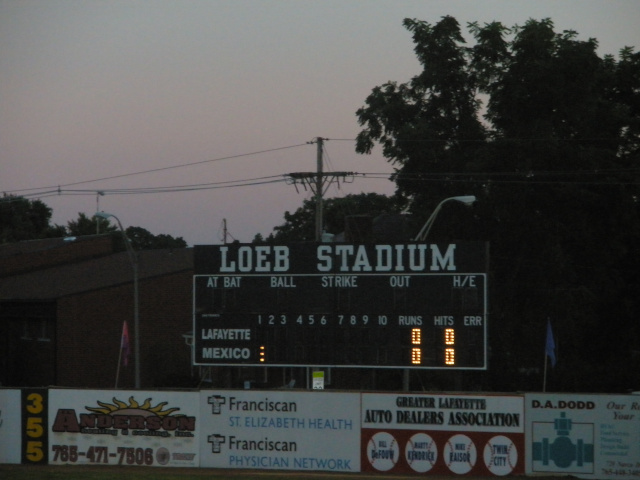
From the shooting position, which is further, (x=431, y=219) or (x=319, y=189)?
(x=319, y=189)

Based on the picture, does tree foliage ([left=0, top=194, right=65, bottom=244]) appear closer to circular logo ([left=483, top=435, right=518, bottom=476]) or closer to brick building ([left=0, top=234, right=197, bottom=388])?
brick building ([left=0, top=234, right=197, bottom=388])

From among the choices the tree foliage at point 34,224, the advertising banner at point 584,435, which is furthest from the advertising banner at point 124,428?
the tree foliage at point 34,224

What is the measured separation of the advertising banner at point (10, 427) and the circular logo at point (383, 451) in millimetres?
7522

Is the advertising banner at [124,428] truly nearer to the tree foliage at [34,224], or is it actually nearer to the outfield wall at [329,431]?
the outfield wall at [329,431]

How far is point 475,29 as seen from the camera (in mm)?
36812

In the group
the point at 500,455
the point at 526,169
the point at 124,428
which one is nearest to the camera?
the point at 500,455

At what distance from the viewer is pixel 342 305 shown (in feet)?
61.2

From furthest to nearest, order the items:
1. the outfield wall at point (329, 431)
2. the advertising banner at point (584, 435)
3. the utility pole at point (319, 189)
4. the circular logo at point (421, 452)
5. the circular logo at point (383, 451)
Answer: the utility pole at point (319, 189)
the circular logo at point (383, 451)
the circular logo at point (421, 452)
the outfield wall at point (329, 431)
the advertising banner at point (584, 435)

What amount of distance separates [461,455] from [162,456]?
6182 millimetres

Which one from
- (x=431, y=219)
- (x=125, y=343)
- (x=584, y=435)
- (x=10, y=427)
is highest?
(x=431, y=219)

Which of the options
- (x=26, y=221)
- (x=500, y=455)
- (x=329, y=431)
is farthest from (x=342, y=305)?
(x=26, y=221)

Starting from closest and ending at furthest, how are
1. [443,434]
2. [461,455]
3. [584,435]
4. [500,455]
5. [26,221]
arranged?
[584,435], [500,455], [461,455], [443,434], [26,221]

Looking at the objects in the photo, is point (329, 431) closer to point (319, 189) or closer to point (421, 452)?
point (421, 452)

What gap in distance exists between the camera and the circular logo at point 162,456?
60.3 feet
